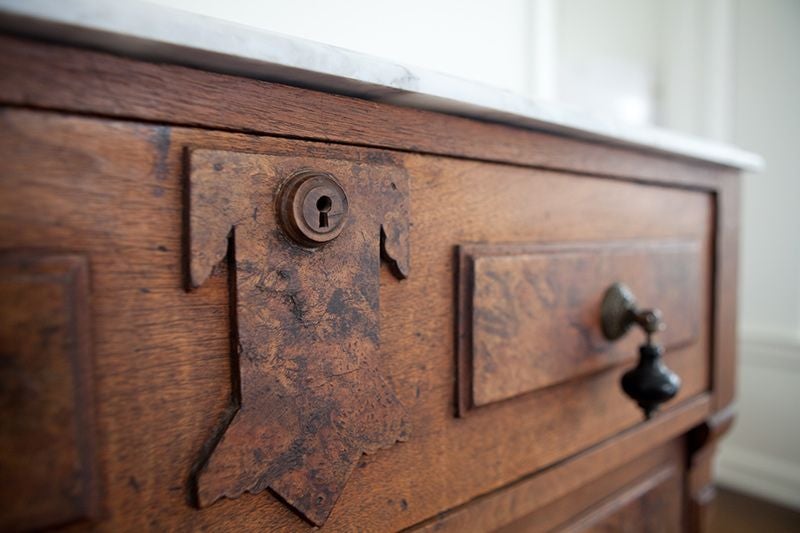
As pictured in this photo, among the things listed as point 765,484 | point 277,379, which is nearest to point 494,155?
point 277,379

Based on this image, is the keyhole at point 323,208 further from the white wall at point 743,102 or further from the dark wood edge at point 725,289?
the white wall at point 743,102

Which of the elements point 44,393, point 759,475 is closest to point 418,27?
point 44,393

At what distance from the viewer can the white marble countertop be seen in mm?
207

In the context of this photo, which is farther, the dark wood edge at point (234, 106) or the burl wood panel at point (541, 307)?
the burl wood panel at point (541, 307)

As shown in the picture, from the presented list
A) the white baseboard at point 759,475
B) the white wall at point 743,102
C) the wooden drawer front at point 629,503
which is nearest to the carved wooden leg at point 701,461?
the wooden drawer front at point 629,503

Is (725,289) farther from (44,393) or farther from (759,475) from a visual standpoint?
(759,475)

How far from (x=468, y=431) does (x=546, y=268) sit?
14 centimetres

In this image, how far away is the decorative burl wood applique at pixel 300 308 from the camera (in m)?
0.26

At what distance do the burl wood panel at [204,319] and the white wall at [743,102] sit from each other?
0.77m

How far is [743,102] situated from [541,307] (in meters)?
1.40

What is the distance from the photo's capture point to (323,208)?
0.96 ft

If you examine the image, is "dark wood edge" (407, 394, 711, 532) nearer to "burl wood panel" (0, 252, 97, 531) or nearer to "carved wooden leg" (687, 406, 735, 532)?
"carved wooden leg" (687, 406, 735, 532)

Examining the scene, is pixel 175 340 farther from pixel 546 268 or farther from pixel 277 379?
pixel 546 268

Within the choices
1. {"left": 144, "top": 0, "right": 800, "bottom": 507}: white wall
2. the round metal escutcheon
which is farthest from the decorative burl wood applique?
{"left": 144, "top": 0, "right": 800, "bottom": 507}: white wall
